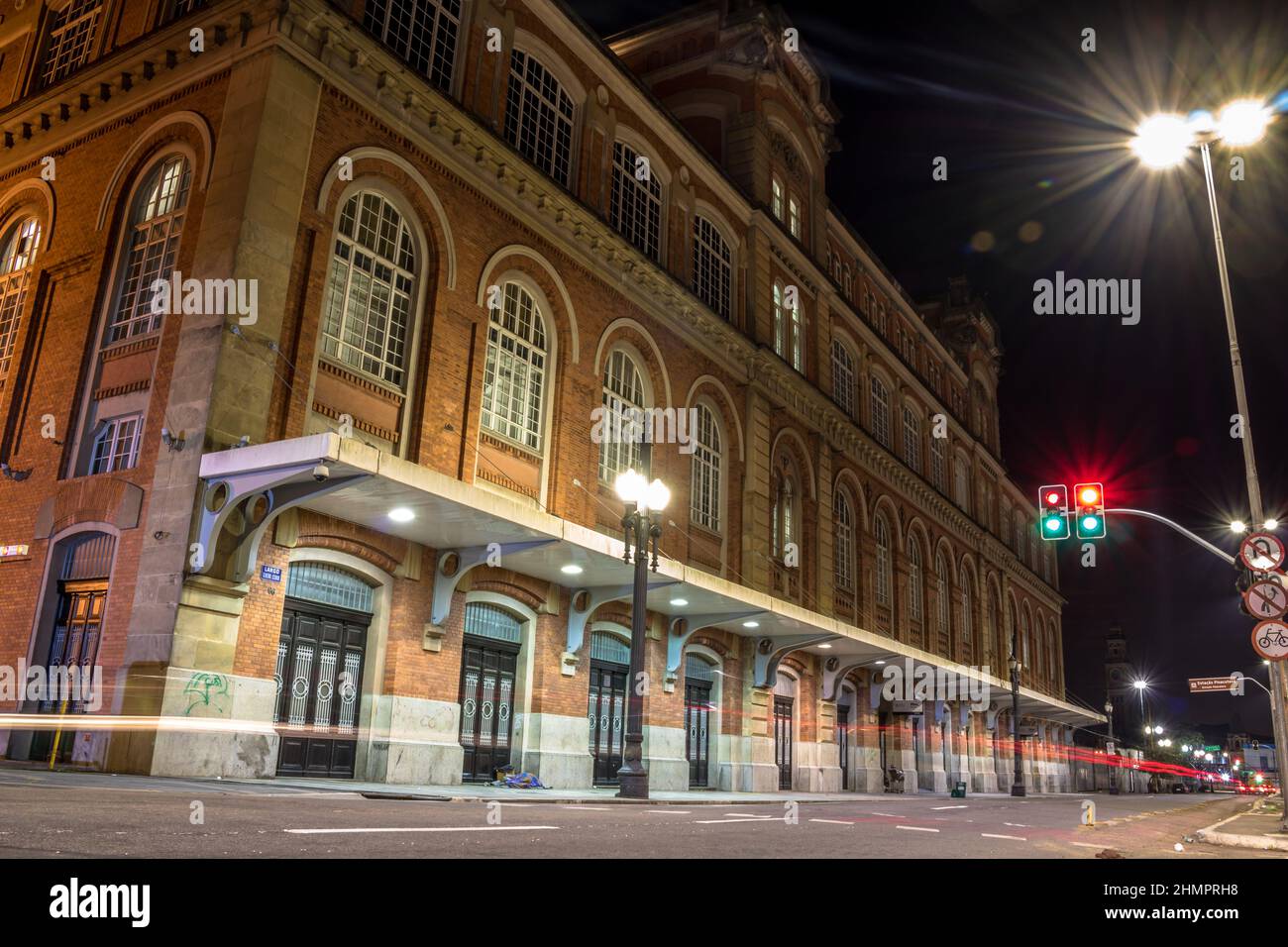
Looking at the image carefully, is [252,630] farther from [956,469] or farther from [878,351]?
[956,469]

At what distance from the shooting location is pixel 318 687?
53.3 feet

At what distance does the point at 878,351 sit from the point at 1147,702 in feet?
315

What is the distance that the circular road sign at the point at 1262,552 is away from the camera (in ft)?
44.4

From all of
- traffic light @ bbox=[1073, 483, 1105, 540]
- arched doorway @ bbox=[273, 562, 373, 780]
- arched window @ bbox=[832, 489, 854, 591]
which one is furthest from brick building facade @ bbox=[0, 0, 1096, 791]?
traffic light @ bbox=[1073, 483, 1105, 540]

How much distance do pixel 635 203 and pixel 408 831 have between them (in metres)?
21.0

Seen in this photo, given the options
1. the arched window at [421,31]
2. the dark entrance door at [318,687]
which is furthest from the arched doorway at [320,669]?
the arched window at [421,31]

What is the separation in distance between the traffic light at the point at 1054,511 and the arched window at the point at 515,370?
404 inches

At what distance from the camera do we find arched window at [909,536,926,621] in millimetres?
41844

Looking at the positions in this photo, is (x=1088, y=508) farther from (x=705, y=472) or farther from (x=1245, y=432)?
(x=705, y=472)

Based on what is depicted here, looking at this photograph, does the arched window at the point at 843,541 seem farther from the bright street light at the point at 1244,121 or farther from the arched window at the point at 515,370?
the bright street light at the point at 1244,121

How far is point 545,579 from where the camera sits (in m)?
20.7

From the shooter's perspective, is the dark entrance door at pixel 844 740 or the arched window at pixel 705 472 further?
the dark entrance door at pixel 844 740

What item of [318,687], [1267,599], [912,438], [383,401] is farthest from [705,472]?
[912,438]

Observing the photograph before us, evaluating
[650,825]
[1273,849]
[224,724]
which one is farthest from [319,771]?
[1273,849]
